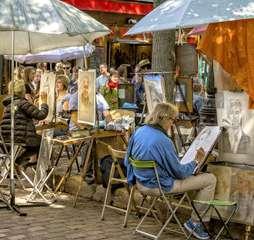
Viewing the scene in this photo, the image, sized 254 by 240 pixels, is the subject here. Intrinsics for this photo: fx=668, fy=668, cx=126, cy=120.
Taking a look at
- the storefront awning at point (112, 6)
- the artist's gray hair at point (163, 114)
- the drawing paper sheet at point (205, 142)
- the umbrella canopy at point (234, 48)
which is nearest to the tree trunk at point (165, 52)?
the umbrella canopy at point (234, 48)

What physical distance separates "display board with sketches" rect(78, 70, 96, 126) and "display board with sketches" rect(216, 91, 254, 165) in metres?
2.18

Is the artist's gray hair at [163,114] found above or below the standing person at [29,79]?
below

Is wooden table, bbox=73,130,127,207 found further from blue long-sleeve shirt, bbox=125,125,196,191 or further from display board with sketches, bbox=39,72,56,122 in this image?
blue long-sleeve shirt, bbox=125,125,196,191

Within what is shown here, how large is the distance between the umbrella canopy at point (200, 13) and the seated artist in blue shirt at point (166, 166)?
33.6 inches

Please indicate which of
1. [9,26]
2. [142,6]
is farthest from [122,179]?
[142,6]

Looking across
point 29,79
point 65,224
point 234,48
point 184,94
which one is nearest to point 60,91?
point 29,79

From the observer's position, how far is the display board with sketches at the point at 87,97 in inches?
342

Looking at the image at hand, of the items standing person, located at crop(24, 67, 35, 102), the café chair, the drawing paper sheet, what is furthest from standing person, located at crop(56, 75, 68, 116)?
the drawing paper sheet

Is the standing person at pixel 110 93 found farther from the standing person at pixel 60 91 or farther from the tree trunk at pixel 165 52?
the tree trunk at pixel 165 52

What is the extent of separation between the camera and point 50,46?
32.1 ft

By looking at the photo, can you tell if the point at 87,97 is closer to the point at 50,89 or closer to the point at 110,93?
the point at 50,89

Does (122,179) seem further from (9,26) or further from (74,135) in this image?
(9,26)

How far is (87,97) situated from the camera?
28.9ft

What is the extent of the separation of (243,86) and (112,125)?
2.59m
